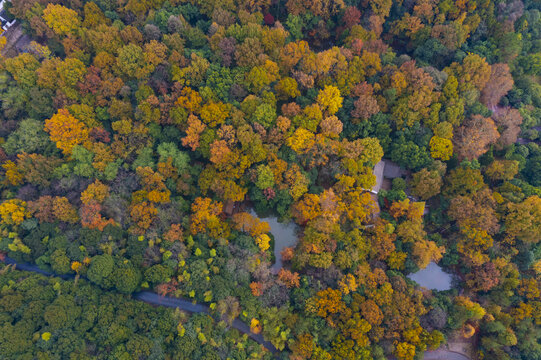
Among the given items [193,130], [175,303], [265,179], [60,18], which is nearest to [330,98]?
[265,179]

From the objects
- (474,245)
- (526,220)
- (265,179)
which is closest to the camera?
(526,220)

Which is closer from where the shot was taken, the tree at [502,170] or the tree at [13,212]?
the tree at [13,212]

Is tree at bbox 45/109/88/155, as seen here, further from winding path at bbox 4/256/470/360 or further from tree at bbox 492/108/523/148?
tree at bbox 492/108/523/148

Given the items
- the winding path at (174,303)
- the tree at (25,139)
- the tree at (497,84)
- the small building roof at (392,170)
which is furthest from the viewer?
the small building roof at (392,170)

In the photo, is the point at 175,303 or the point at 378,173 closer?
the point at 175,303

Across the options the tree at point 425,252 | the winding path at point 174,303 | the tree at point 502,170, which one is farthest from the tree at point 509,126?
the winding path at point 174,303

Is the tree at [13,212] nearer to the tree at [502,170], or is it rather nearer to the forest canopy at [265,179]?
the forest canopy at [265,179]

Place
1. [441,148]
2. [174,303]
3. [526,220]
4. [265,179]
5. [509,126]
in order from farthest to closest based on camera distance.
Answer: [509,126] → [441,148] → [265,179] → [526,220] → [174,303]

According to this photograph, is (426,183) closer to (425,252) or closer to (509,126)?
(425,252)
